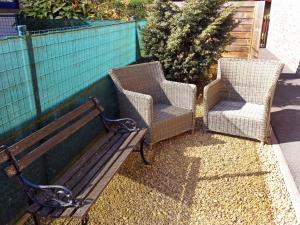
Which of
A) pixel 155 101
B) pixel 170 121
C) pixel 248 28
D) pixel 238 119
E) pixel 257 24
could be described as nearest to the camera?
pixel 170 121

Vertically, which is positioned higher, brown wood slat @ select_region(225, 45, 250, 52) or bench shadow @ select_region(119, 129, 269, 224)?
brown wood slat @ select_region(225, 45, 250, 52)

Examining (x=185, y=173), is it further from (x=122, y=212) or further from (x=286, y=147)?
(x=286, y=147)

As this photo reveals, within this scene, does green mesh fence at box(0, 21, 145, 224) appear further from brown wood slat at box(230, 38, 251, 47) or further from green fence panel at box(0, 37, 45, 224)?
brown wood slat at box(230, 38, 251, 47)

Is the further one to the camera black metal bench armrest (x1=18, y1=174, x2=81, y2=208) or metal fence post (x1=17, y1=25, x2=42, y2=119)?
metal fence post (x1=17, y1=25, x2=42, y2=119)

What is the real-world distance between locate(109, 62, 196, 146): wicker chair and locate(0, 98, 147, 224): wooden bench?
389 mm

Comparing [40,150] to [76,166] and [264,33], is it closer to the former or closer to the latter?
[76,166]

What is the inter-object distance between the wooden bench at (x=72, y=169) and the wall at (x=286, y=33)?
7120 millimetres

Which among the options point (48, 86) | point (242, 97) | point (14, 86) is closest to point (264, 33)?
point (242, 97)

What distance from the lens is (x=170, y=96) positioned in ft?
15.8

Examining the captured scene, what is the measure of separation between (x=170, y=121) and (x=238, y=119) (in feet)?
3.30

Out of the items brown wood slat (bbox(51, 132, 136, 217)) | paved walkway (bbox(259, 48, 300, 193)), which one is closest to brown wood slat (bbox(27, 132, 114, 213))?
brown wood slat (bbox(51, 132, 136, 217))

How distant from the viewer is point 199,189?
11.1ft

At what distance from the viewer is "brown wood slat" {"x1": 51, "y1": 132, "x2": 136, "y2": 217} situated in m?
2.27

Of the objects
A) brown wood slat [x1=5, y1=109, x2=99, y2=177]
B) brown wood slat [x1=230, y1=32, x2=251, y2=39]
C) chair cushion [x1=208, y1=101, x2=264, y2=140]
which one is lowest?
chair cushion [x1=208, y1=101, x2=264, y2=140]
